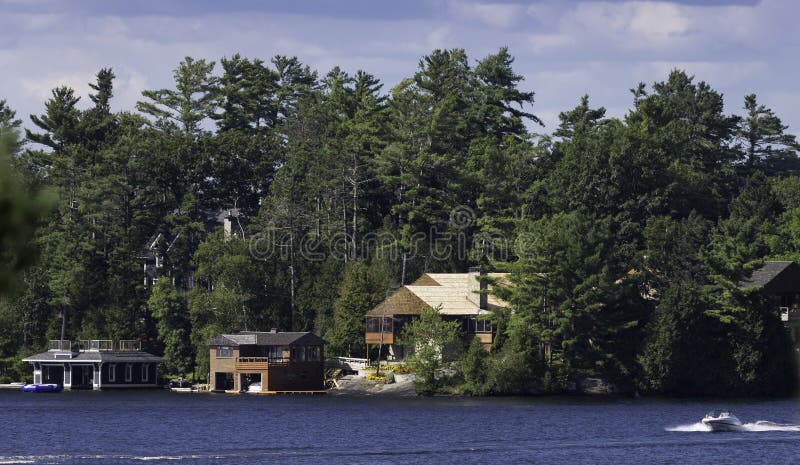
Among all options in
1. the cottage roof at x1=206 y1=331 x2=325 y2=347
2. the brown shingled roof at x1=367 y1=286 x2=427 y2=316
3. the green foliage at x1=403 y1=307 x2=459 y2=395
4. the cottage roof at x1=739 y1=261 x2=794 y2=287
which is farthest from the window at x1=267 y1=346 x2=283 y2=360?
the cottage roof at x1=739 y1=261 x2=794 y2=287

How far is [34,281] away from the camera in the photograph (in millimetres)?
106688

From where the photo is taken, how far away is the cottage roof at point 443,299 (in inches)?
3684

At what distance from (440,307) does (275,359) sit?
537 inches

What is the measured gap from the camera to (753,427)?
59594 mm

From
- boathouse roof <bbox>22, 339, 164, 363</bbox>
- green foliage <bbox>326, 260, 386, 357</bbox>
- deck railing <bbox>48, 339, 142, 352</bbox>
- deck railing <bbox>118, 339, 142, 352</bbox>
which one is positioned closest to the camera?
green foliage <bbox>326, 260, 386, 357</bbox>

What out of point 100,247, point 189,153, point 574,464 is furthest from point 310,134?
point 574,464

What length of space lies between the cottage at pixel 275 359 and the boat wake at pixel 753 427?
1539 inches

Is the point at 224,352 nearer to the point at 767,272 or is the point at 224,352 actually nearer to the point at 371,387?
the point at 371,387

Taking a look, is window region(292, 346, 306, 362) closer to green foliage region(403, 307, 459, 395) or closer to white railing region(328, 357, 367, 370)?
white railing region(328, 357, 367, 370)

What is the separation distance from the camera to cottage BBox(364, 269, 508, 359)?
9325cm

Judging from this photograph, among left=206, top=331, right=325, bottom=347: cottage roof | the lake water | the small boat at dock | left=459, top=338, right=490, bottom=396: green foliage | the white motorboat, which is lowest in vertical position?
the small boat at dock

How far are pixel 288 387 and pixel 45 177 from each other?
35.8 meters

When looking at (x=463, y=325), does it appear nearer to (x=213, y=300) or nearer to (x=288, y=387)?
(x=288, y=387)

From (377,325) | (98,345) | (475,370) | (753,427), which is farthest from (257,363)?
(753,427)
